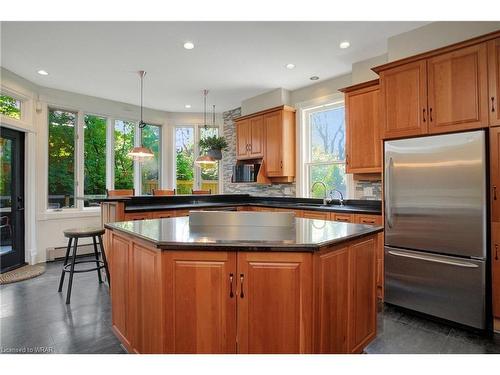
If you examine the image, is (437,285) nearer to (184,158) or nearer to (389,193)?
(389,193)

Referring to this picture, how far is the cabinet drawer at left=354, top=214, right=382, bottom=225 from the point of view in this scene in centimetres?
330

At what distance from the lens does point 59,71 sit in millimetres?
4160

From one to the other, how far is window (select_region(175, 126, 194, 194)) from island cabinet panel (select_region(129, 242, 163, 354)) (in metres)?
4.77

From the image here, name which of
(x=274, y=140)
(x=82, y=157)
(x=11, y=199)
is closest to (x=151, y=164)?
(x=82, y=157)

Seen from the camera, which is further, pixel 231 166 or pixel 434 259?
pixel 231 166

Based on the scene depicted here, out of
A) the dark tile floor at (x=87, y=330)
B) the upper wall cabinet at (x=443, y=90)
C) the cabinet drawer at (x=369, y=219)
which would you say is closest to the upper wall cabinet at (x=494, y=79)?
the upper wall cabinet at (x=443, y=90)

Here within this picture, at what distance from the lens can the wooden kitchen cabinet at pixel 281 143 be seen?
4.97m

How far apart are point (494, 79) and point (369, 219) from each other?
1.72 meters

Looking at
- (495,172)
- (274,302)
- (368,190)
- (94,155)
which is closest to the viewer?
(274,302)

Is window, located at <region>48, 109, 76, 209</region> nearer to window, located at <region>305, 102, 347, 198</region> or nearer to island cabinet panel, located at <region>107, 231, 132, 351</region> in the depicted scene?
island cabinet panel, located at <region>107, 231, 132, 351</region>

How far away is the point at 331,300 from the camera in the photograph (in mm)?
1694

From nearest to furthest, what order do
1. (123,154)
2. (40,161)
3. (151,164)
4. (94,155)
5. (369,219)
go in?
(369,219), (40,161), (94,155), (123,154), (151,164)

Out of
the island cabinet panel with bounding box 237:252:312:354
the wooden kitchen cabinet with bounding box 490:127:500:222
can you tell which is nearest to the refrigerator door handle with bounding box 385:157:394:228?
the wooden kitchen cabinet with bounding box 490:127:500:222
